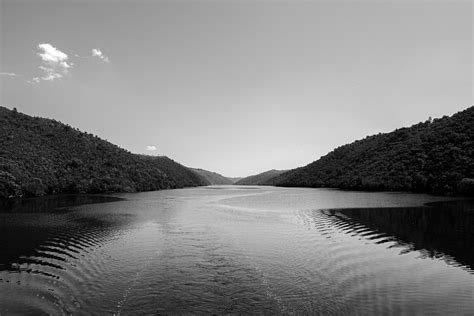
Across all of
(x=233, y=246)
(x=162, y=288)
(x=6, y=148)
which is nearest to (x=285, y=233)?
(x=233, y=246)

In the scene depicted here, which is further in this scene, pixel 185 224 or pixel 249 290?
pixel 185 224

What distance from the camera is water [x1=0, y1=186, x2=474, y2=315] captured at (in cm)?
1459

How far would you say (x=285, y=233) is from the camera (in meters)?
33.6

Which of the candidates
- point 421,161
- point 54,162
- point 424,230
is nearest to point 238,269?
point 424,230

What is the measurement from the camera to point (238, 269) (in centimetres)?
2052

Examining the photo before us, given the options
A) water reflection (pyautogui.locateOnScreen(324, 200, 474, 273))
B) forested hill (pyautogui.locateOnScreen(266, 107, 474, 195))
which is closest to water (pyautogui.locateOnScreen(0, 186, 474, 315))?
water reflection (pyautogui.locateOnScreen(324, 200, 474, 273))

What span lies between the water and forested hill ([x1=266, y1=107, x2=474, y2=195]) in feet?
233

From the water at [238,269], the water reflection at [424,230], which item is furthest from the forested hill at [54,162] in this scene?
the water reflection at [424,230]

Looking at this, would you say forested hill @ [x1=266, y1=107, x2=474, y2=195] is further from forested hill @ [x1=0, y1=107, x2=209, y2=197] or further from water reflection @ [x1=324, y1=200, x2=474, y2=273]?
forested hill @ [x1=0, y1=107, x2=209, y2=197]

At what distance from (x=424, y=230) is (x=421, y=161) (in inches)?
3409

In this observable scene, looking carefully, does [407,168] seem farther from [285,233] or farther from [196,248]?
[196,248]

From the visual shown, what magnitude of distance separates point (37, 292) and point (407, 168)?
4780 inches

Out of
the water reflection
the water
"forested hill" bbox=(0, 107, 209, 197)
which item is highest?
"forested hill" bbox=(0, 107, 209, 197)

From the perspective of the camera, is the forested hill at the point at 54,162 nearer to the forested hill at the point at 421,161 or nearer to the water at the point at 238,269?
the water at the point at 238,269
